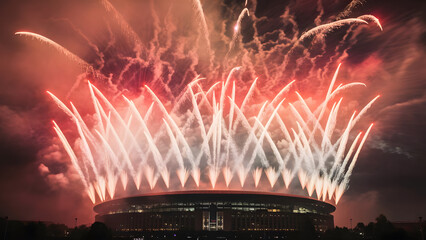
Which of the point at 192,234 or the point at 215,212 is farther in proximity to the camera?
the point at 215,212

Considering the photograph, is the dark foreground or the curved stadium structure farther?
the curved stadium structure

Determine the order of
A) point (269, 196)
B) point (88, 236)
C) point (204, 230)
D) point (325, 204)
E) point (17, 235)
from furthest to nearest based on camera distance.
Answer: point (325, 204)
point (269, 196)
point (204, 230)
point (17, 235)
point (88, 236)

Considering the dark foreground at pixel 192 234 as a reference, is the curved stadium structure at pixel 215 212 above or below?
above

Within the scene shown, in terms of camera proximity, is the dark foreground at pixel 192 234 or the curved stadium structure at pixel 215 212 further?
the curved stadium structure at pixel 215 212

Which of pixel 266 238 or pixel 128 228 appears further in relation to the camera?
pixel 128 228

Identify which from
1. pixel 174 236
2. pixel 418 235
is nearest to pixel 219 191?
pixel 174 236

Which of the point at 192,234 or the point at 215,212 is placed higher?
the point at 215,212

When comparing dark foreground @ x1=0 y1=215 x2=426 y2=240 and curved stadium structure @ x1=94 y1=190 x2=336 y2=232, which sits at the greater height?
curved stadium structure @ x1=94 y1=190 x2=336 y2=232

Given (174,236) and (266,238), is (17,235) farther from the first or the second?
(266,238)
